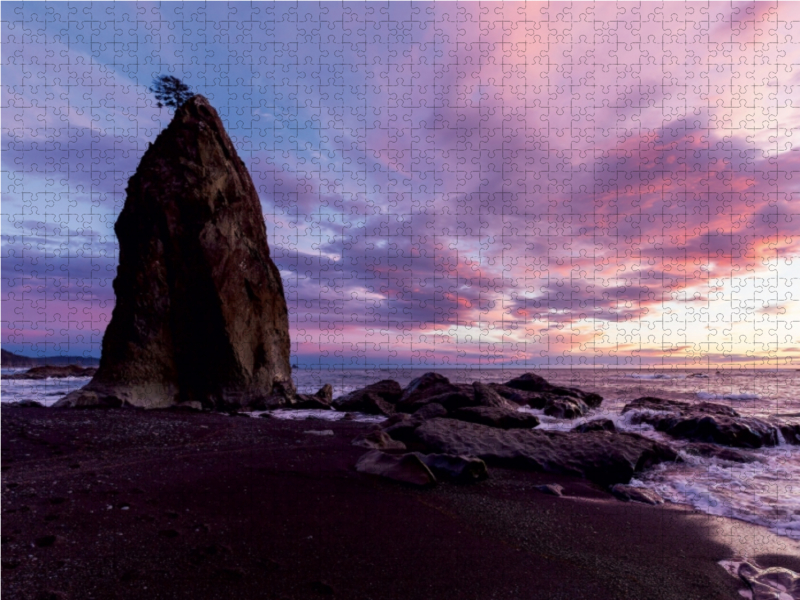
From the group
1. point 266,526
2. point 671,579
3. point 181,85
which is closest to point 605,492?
point 671,579

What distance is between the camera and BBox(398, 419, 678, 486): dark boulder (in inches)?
316

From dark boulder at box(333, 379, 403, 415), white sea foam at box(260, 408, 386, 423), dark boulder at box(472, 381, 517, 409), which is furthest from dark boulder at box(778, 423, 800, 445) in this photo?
dark boulder at box(333, 379, 403, 415)

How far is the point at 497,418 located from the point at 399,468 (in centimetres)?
704

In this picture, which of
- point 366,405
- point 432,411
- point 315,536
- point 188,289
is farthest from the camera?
point 366,405

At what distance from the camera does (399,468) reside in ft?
21.5

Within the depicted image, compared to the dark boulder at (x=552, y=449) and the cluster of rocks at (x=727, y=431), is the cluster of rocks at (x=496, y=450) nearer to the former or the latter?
the dark boulder at (x=552, y=449)

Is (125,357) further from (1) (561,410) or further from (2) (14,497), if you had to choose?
(1) (561,410)

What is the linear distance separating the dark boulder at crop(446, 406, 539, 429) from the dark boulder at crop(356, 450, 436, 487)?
6386mm

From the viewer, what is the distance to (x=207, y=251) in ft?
57.8

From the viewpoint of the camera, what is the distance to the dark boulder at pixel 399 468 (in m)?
6.28

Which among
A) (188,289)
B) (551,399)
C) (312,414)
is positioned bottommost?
(312,414)

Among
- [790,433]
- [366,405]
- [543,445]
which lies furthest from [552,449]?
[366,405]

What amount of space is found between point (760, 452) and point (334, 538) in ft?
35.4

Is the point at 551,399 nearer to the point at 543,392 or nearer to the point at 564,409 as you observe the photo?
the point at 564,409
